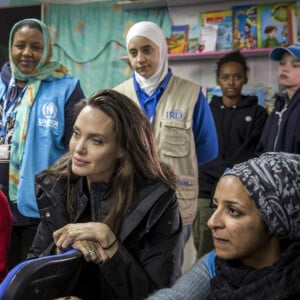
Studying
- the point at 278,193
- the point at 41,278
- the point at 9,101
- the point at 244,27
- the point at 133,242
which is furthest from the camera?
the point at 244,27

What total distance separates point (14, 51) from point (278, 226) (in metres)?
1.50

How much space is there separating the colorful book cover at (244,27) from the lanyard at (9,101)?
82.6 inches

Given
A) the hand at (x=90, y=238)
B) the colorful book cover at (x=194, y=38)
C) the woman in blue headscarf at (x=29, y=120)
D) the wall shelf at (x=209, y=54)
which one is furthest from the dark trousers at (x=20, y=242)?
the colorful book cover at (x=194, y=38)

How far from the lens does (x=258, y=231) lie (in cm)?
110

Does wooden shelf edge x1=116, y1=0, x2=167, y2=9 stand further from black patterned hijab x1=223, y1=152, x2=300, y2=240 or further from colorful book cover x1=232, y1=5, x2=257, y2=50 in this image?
black patterned hijab x1=223, y1=152, x2=300, y2=240

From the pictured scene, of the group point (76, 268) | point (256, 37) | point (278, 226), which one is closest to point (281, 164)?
point (278, 226)

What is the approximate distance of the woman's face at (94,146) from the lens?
56.9 inches

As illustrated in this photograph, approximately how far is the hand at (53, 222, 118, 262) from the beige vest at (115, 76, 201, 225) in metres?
0.95

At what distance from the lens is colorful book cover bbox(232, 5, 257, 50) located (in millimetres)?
3613

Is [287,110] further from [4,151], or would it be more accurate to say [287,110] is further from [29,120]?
[4,151]

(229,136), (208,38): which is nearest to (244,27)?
(208,38)

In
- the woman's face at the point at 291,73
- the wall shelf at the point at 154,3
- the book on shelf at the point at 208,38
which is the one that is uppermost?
the wall shelf at the point at 154,3

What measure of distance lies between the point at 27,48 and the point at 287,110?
125 centimetres

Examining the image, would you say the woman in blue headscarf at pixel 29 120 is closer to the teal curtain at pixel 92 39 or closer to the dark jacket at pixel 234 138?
the dark jacket at pixel 234 138
